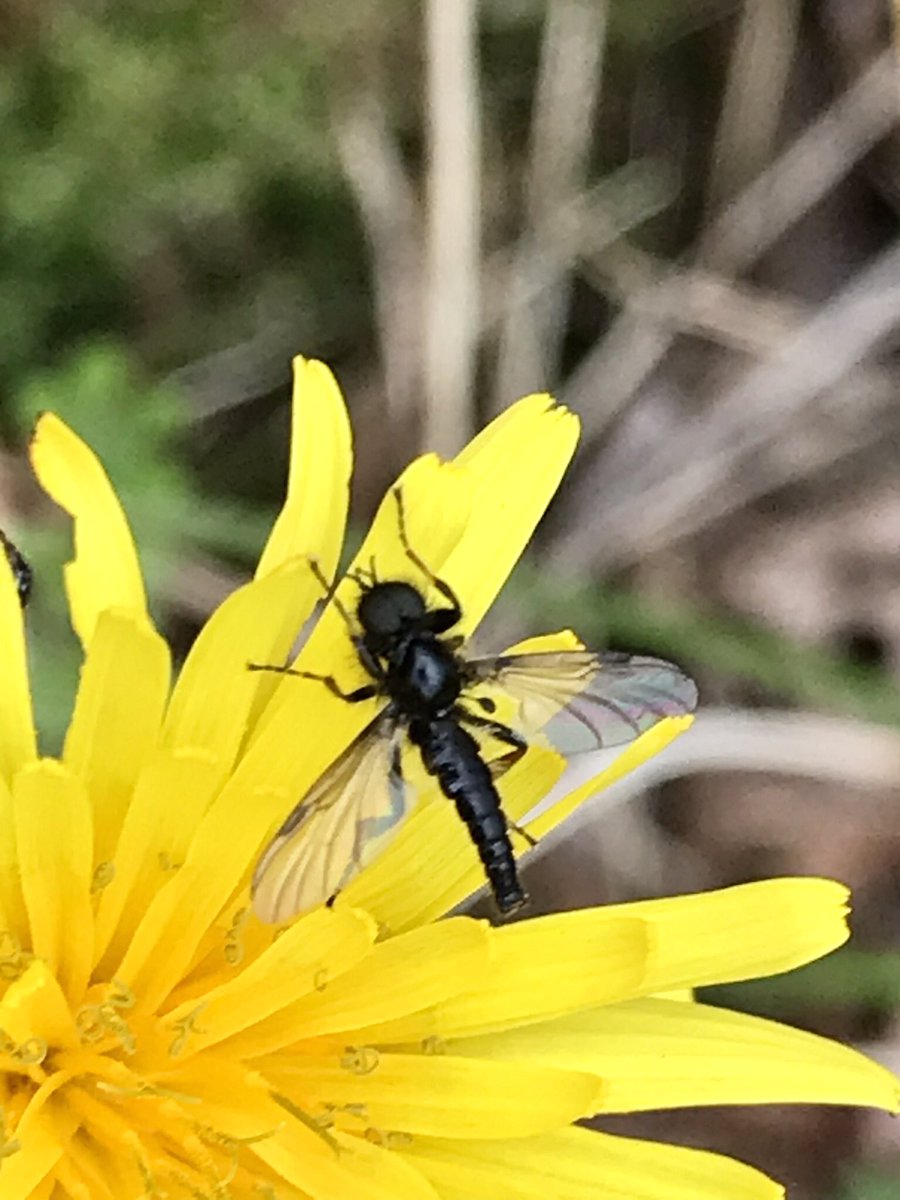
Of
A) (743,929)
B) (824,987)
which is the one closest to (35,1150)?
(743,929)

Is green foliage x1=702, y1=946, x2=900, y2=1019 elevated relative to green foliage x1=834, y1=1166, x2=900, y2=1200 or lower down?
elevated

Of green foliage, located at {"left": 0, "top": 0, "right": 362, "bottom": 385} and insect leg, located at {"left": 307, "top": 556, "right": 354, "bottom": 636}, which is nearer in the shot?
insect leg, located at {"left": 307, "top": 556, "right": 354, "bottom": 636}

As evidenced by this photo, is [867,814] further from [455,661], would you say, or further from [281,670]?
[281,670]

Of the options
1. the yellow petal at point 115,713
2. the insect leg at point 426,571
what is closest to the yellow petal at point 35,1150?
the yellow petal at point 115,713

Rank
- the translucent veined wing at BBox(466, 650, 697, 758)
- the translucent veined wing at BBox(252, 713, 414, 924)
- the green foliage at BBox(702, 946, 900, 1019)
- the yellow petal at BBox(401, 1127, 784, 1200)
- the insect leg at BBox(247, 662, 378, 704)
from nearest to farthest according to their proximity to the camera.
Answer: the translucent veined wing at BBox(252, 713, 414, 924), the insect leg at BBox(247, 662, 378, 704), the yellow petal at BBox(401, 1127, 784, 1200), the translucent veined wing at BBox(466, 650, 697, 758), the green foliage at BBox(702, 946, 900, 1019)

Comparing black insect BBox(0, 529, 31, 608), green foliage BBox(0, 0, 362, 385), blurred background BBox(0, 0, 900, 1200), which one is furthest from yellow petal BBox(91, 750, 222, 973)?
green foliage BBox(0, 0, 362, 385)

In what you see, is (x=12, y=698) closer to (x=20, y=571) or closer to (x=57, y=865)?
(x=57, y=865)

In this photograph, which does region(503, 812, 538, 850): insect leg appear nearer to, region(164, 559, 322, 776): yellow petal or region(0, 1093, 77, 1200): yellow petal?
region(164, 559, 322, 776): yellow petal

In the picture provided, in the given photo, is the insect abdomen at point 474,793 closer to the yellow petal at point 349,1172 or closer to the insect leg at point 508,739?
the insect leg at point 508,739

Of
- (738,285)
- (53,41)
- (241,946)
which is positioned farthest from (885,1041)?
(53,41)
